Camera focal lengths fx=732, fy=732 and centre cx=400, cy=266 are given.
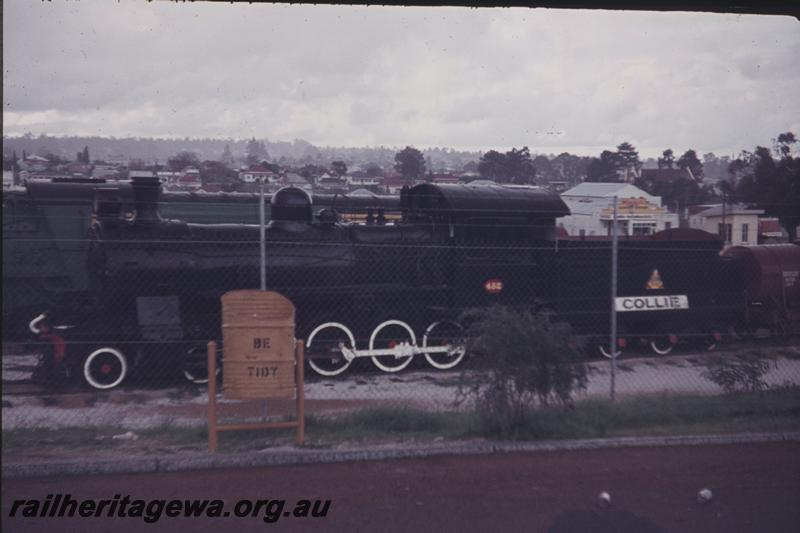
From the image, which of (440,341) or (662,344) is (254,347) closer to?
(440,341)

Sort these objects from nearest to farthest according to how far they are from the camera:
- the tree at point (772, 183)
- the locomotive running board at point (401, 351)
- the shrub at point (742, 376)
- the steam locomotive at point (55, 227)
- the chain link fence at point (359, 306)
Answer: the shrub at point (742, 376) < the chain link fence at point (359, 306) < the steam locomotive at point (55, 227) < the locomotive running board at point (401, 351) < the tree at point (772, 183)

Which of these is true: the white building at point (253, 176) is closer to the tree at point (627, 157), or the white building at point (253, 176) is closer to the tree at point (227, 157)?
the tree at point (227, 157)

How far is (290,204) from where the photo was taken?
1091 centimetres

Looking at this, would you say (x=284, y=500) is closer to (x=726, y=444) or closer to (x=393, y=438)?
(x=393, y=438)

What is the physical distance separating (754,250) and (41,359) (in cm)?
1179

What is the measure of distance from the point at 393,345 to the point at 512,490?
5.68 meters

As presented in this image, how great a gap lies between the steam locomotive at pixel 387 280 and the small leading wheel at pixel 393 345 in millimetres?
28

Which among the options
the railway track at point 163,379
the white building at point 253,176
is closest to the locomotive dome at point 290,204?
the railway track at point 163,379

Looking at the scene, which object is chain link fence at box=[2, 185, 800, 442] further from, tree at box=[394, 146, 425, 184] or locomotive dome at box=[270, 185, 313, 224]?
tree at box=[394, 146, 425, 184]

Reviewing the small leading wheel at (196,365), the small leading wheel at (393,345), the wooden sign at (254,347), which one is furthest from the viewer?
the small leading wheel at (393,345)

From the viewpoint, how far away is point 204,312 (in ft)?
34.7

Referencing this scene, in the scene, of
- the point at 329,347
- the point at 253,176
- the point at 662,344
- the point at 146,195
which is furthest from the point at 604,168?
the point at 146,195

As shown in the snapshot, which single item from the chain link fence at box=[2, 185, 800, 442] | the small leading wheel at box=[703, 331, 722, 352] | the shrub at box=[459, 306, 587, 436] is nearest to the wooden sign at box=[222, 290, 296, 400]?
the chain link fence at box=[2, 185, 800, 442]

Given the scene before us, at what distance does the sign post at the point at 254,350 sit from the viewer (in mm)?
6332
